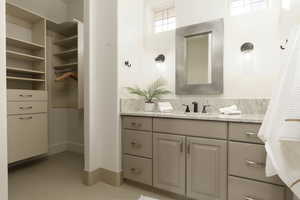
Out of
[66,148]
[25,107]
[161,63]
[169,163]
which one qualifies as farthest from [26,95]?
[169,163]

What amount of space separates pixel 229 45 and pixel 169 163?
4.55 ft

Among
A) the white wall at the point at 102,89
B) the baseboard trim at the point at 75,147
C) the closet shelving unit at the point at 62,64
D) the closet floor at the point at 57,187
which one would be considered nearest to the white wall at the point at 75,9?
the closet shelving unit at the point at 62,64

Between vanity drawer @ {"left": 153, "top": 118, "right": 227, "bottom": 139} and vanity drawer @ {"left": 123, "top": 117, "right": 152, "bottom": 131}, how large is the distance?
70 millimetres

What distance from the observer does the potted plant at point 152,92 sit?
2.01 meters

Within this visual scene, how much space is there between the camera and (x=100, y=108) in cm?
198

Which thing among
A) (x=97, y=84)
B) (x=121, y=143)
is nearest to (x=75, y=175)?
(x=121, y=143)

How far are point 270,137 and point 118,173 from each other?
1.51m

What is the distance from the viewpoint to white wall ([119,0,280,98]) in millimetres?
1631

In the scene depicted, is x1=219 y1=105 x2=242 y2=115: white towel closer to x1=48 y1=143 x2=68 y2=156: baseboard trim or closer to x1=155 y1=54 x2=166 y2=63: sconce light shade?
x1=155 y1=54 x2=166 y2=63: sconce light shade

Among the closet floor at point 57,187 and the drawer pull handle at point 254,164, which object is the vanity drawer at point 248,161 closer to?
the drawer pull handle at point 254,164

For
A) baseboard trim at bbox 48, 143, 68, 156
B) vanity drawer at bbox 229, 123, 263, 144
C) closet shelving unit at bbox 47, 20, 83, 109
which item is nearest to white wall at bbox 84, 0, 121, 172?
closet shelving unit at bbox 47, 20, 83, 109

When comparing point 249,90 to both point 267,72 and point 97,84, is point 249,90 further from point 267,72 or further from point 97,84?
point 97,84

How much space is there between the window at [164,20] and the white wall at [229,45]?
111mm

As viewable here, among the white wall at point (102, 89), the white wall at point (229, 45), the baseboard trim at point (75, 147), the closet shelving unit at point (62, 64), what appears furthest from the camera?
the baseboard trim at point (75, 147)
